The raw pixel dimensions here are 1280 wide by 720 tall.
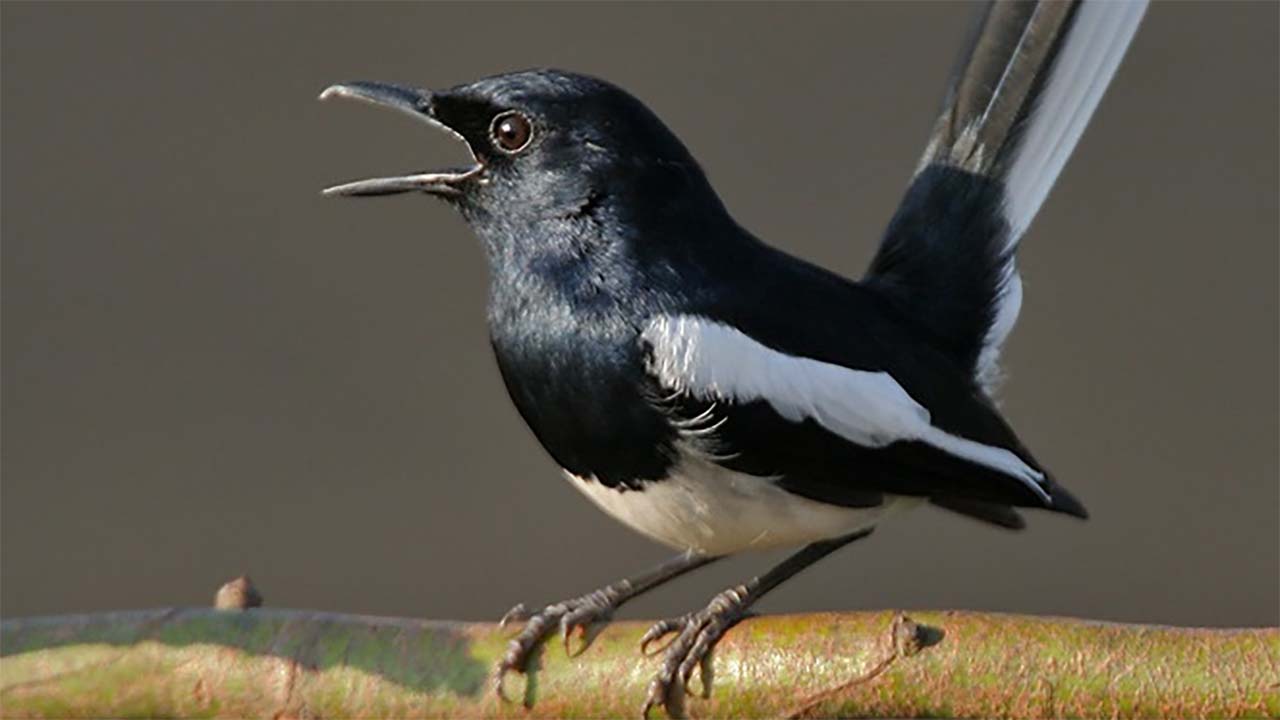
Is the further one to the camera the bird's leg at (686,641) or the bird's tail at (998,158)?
the bird's tail at (998,158)

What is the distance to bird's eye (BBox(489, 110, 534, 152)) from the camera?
1875 millimetres

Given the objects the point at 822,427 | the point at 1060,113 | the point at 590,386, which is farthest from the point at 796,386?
the point at 1060,113

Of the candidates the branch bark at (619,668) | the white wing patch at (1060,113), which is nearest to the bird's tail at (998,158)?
the white wing patch at (1060,113)

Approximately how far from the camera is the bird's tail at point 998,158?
84.3 inches

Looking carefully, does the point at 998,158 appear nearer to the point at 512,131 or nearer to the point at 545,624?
the point at 512,131

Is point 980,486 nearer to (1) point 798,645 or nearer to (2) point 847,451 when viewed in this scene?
(2) point 847,451

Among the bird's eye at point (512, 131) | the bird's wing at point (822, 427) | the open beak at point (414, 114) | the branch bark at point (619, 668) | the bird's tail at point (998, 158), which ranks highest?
the bird's tail at point (998, 158)

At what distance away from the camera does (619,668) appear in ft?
5.65

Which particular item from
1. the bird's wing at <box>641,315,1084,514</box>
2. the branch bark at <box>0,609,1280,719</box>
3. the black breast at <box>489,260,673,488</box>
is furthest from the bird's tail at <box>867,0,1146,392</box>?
the branch bark at <box>0,609,1280,719</box>

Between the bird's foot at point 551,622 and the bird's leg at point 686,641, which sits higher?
the bird's leg at point 686,641

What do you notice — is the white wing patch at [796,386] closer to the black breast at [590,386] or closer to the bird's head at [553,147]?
the black breast at [590,386]

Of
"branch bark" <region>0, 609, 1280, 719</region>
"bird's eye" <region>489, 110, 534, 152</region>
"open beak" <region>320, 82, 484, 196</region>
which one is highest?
"bird's eye" <region>489, 110, 534, 152</region>

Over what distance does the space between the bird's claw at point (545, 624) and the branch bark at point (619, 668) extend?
0.01 meters

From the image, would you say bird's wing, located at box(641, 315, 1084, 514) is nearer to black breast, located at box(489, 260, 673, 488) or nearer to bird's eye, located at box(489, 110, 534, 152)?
black breast, located at box(489, 260, 673, 488)
